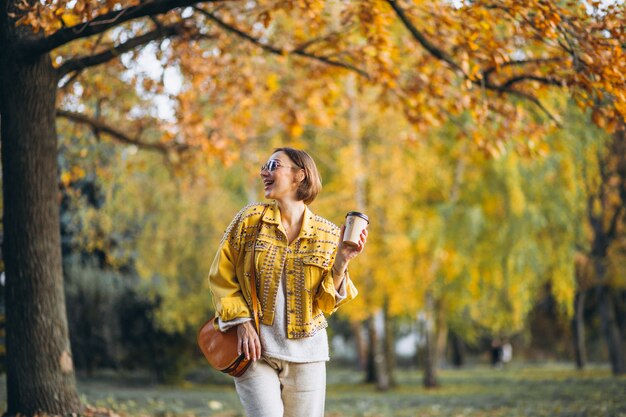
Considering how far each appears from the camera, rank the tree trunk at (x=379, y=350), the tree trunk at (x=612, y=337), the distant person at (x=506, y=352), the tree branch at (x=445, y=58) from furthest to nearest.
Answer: the distant person at (x=506, y=352) < the tree trunk at (x=379, y=350) < the tree trunk at (x=612, y=337) < the tree branch at (x=445, y=58)

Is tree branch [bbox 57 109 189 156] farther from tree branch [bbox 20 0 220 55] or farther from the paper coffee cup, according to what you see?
the paper coffee cup

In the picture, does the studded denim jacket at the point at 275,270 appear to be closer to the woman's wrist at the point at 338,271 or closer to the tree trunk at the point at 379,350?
the woman's wrist at the point at 338,271

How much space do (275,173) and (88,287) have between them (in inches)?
577

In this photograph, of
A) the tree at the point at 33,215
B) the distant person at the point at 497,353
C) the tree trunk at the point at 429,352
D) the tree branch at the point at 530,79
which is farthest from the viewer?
the distant person at the point at 497,353

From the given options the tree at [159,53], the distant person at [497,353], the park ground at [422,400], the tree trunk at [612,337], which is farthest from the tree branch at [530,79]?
the distant person at [497,353]

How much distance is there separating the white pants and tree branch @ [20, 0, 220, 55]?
343 centimetres

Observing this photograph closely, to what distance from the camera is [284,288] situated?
13.6ft

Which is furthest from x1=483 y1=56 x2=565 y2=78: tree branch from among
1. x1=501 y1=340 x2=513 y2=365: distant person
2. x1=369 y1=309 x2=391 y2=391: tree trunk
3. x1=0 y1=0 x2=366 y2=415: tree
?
x1=501 y1=340 x2=513 y2=365: distant person

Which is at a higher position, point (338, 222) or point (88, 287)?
point (338, 222)

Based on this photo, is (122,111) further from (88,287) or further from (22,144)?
(88,287)

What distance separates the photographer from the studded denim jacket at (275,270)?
4.08 m

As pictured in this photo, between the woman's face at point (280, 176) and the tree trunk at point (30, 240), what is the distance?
3.87 meters

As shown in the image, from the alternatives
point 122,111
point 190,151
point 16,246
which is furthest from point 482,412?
point 16,246

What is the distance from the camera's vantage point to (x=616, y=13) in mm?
6734
